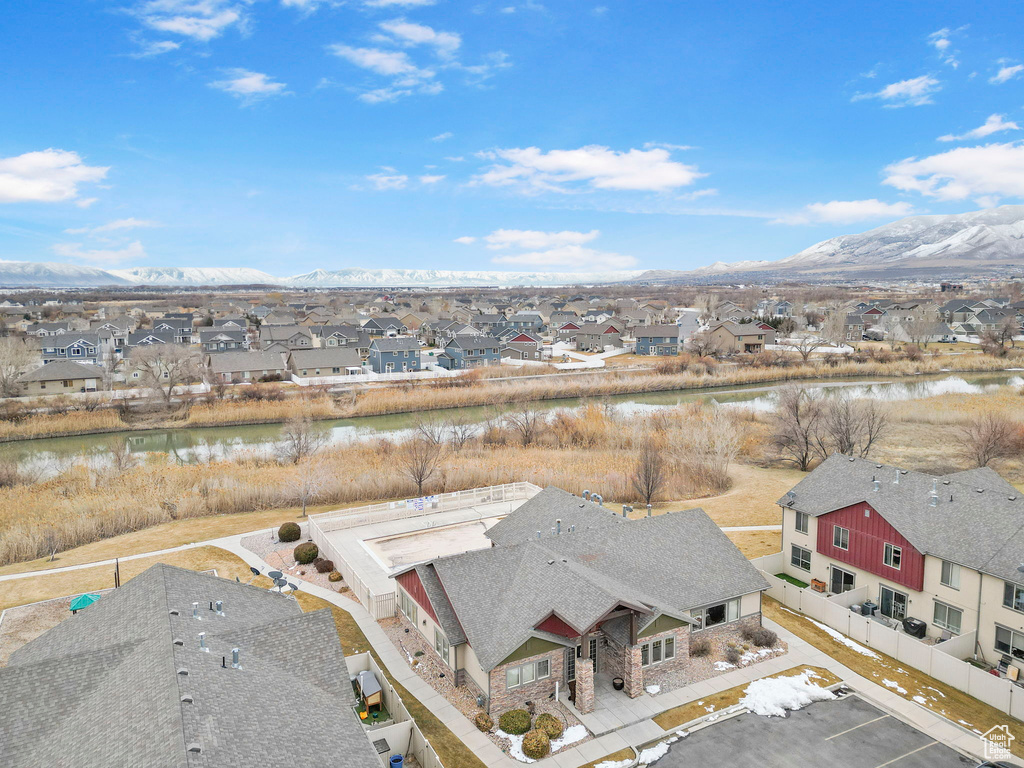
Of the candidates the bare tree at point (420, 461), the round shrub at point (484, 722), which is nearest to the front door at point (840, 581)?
the round shrub at point (484, 722)

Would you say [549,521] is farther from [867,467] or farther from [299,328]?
[299,328]

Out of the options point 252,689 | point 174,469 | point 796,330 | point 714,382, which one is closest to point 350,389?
point 174,469

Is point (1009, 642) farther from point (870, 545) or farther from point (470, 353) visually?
point (470, 353)

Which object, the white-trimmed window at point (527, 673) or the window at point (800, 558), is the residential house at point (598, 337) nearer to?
the window at point (800, 558)

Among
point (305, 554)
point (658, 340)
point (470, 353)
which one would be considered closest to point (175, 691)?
point (305, 554)

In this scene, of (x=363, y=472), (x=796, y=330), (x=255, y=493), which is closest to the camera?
(x=255, y=493)

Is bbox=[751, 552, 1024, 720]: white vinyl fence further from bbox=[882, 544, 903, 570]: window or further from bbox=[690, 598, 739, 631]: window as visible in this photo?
bbox=[690, 598, 739, 631]: window
